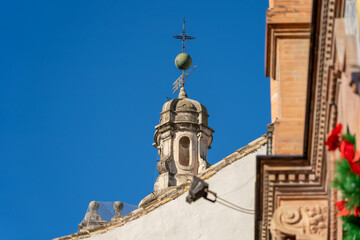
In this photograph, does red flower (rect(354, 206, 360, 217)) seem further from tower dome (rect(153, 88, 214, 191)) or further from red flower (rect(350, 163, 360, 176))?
tower dome (rect(153, 88, 214, 191))

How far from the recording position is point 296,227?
18.8m

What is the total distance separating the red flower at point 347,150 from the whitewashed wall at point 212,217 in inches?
500

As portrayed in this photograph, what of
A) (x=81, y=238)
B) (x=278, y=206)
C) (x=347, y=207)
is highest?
(x=81, y=238)

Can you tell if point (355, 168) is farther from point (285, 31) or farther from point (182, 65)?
point (182, 65)

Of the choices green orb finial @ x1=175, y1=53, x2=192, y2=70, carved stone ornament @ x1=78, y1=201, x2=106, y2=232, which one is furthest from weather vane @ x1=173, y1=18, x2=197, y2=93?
carved stone ornament @ x1=78, y1=201, x2=106, y2=232

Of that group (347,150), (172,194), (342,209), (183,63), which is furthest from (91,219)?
(347,150)

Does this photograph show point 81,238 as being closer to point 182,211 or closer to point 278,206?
point 182,211

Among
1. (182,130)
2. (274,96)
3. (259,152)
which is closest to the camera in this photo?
(274,96)

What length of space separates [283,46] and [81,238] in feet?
37.2

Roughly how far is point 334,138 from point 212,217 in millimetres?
13149

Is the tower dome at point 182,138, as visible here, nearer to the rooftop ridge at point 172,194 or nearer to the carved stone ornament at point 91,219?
the carved stone ornament at point 91,219

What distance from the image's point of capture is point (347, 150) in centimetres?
1523

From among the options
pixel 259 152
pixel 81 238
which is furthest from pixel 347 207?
pixel 81 238

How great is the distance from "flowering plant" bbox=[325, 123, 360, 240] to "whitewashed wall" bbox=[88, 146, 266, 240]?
465 inches
